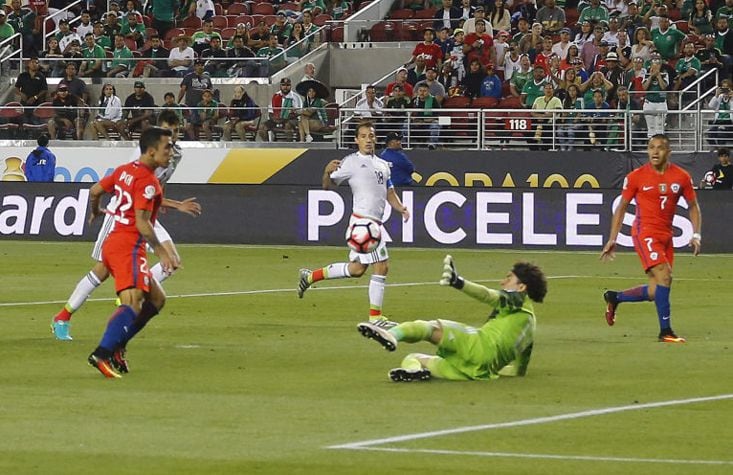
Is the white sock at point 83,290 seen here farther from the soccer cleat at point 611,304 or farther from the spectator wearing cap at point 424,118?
the spectator wearing cap at point 424,118

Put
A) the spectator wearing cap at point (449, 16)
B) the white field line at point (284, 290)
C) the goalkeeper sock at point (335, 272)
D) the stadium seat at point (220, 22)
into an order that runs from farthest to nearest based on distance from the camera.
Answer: the stadium seat at point (220, 22) → the spectator wearing cap at point (449, 16) → the white field line at point (284, 290) → the goalkeeper sock at point (335, 272)

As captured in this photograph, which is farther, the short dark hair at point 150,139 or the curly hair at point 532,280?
the short dark hair at point 150,139

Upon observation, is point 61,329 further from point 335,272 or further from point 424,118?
point 424,118

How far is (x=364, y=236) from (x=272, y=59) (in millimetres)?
21626

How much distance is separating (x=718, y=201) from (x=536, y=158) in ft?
15.7

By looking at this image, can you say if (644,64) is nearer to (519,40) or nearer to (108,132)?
(519,40)

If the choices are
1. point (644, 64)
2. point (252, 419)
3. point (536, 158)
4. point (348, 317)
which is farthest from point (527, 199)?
point (252, 419)

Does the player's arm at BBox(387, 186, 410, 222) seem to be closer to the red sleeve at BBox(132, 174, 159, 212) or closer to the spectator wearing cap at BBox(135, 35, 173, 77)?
the red sleeve at BBox(132, 174, 159, 212)

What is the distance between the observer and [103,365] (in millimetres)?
12688

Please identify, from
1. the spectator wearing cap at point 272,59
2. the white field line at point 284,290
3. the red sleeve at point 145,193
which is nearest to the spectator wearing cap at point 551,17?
the spectator wearing cap at point 272,59

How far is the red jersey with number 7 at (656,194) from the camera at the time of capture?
642 inches

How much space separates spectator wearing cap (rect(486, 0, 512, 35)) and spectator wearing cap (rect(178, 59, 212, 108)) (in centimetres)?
663

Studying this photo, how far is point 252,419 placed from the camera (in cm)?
1073

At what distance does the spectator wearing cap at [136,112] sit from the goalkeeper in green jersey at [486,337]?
23.4 m
